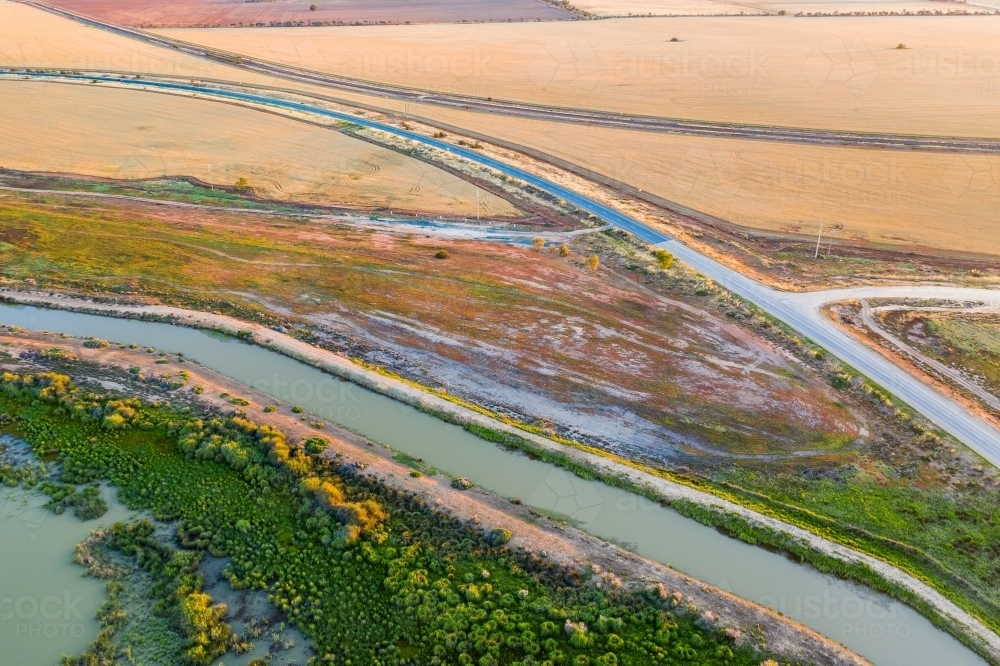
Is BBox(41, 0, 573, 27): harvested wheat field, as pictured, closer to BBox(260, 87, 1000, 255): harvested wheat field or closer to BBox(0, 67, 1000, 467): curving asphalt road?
BBox(260, 87, 1000, 255): harvested wheat field

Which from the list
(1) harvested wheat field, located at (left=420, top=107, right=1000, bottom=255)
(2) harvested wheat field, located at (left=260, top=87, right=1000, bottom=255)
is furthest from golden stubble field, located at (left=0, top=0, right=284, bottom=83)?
(1) harvested wheat field, located at (left=420, top=107, right=1000, bottom=255)

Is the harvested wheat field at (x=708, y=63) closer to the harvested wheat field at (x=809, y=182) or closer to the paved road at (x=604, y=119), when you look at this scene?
the paved road at (x=604, y=119)

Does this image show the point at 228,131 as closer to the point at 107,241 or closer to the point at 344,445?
the point at 107,241

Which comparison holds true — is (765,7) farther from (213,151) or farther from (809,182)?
(213,151)

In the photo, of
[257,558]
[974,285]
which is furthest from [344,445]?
[974,285]

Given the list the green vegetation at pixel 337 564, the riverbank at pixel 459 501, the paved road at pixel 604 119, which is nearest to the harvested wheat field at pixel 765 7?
the paved road at pixel 604 119

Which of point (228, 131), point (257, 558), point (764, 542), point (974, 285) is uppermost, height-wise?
point (228, 131)
